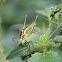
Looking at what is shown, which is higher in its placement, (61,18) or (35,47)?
(61,18)

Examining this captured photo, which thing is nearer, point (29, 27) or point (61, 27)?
point (61, 27)

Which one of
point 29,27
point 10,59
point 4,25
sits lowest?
point 4,25

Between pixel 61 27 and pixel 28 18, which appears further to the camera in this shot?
pixel 28 18

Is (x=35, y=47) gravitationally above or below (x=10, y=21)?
above

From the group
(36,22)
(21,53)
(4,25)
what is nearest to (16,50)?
(21,53)

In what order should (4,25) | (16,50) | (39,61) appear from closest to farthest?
(39,61) < (16,50) < (4,25)

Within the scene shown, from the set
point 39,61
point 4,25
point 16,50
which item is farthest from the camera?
point 4,25

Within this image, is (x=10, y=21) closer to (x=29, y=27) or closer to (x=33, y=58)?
(x=29, y=27)

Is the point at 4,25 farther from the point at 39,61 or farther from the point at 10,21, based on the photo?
the point at 39,61

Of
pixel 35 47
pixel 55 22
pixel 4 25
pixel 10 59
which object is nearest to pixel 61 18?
pixel 55 22
